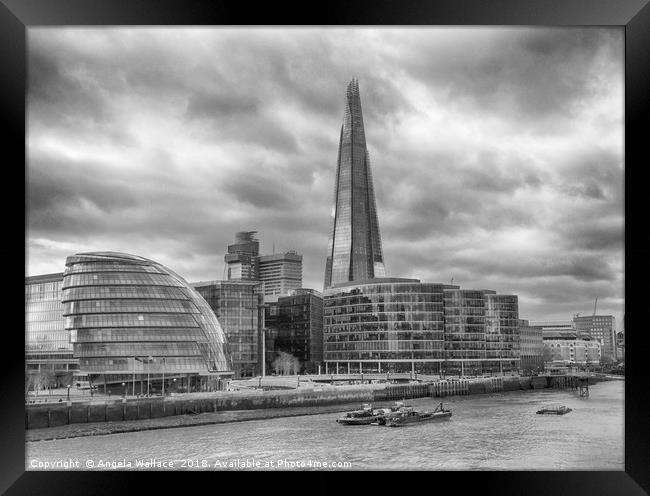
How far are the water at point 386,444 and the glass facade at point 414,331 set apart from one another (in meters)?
11.6

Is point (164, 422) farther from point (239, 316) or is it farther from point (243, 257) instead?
point (239, 316)

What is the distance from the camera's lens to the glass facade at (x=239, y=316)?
2884 centimetres

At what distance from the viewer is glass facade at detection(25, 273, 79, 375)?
60.9ft

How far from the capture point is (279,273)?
34.1 metres

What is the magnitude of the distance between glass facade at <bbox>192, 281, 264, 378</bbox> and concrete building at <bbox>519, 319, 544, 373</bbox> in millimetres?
10789

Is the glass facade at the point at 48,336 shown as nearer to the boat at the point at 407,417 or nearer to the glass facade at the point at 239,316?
the boat at the point at 407,417

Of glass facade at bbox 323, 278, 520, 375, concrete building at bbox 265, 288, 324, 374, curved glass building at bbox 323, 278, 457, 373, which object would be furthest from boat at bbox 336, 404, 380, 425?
concrete building at bbox 265, 288, 324, 374

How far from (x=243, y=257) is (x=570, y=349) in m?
12.9

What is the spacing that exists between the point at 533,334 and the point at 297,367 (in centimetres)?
1067

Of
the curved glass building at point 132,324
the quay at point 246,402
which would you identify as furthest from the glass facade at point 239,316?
the curved glass building at point 132,324

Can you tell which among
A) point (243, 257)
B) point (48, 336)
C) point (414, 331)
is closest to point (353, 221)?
point (414, 331)

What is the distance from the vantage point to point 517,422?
1602 centimetres

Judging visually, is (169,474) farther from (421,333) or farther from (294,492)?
(421,333)

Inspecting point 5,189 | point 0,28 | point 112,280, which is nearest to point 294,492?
point 5,189
